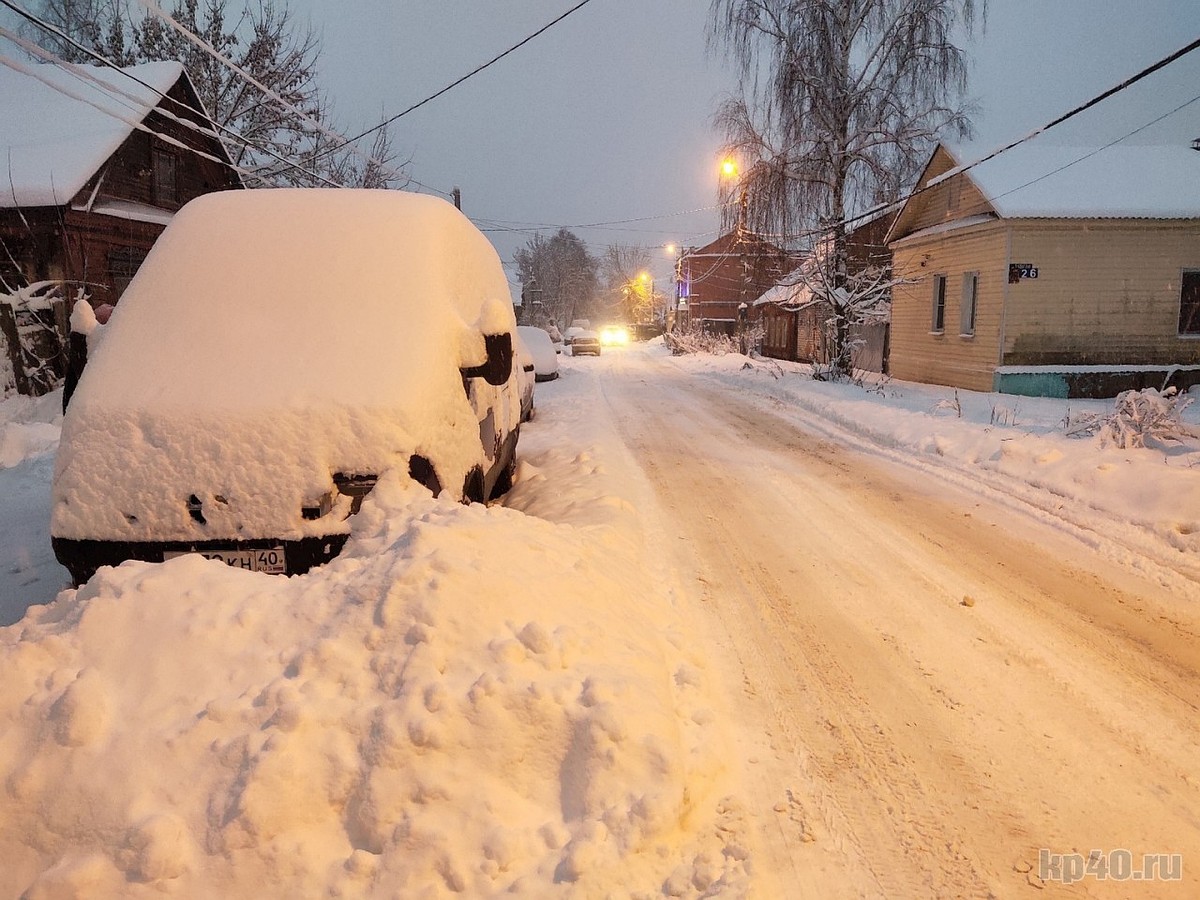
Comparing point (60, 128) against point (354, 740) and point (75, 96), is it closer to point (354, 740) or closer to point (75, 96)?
point (75, 96)

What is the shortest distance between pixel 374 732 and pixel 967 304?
63.6ft

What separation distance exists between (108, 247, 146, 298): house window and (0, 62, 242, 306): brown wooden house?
1.0 inches

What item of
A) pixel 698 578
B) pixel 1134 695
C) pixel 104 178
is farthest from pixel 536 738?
pixel 104 178

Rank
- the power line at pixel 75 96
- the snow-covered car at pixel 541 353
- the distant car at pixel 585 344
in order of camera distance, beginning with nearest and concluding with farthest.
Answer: the power line at pixel 75 96
the snow-covered car at pixel 541 353
the distant car at pixel 585 344

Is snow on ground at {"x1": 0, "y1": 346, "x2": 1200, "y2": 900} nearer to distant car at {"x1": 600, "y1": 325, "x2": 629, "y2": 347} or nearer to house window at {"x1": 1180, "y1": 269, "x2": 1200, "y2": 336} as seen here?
house window at {"x1": 1180, "y1": 269, "x2": 1200, "y2": 336}

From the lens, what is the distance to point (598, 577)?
11.7 feet

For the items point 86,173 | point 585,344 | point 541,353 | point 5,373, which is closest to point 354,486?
point 5,373

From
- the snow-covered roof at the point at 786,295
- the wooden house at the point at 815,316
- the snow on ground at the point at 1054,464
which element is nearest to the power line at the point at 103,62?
the snow on ground at the point at 1054,464

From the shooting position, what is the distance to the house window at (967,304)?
18172mm

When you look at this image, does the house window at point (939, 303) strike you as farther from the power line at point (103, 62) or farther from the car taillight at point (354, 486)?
the car taillight at point (354, 486)

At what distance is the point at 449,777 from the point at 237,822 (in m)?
0.59

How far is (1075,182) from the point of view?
16.7m

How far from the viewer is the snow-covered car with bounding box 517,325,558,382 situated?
57.1ft

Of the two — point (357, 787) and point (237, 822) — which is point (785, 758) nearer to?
point (357, 787)
